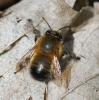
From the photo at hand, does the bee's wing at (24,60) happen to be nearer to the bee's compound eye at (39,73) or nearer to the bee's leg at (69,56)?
the bee's compound eye at (39,73)

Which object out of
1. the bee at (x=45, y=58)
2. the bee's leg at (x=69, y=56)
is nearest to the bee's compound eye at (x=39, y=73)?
the bee at (x=45, y=58)

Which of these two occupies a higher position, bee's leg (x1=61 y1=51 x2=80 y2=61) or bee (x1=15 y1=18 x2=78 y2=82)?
bee (x1=15 y1=18 x2=78 y2=82)

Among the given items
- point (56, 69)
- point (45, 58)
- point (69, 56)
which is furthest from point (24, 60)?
point (69, 56)

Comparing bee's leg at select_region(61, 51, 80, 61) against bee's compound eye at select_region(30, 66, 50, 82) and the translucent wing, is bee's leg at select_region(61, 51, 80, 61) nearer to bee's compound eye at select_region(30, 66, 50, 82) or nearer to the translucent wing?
the translucent wing

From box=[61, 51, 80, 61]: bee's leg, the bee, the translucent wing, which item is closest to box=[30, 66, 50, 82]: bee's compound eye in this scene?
the bee

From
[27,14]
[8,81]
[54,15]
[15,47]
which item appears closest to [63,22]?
[54,15]

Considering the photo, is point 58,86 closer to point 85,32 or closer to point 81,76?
point 81,76

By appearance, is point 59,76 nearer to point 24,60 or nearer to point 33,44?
point 24,60

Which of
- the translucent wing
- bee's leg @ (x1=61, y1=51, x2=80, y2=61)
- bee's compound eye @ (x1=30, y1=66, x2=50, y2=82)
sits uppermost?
bee's compound eye @ (x1=30, y1=66, x2=50, y2=82)
